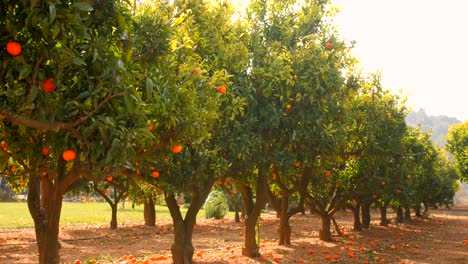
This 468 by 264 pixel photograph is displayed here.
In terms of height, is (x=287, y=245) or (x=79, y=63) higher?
(x=79, y=63)

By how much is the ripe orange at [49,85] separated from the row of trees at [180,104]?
1 centimetres

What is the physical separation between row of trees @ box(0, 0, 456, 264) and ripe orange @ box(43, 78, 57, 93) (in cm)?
1

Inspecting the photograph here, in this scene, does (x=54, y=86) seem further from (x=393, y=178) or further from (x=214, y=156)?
(x=393, y=178)

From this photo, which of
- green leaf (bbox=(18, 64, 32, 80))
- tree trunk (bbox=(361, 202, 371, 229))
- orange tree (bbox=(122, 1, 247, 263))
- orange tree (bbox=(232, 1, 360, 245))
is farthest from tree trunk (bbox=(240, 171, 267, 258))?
tree trunk (bbox=(361, 202, 371, 229))

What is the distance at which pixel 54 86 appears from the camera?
4.44 metres

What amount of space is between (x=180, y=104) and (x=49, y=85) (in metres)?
2.31

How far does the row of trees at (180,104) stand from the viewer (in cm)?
437

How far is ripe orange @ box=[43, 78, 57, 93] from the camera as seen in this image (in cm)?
440

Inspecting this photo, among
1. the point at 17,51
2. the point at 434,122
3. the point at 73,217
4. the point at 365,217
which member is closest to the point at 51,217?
the point at 17,51

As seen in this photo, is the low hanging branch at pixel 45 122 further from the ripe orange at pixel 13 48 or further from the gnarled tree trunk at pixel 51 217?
the gnarled tree trunk at pixel 51 217

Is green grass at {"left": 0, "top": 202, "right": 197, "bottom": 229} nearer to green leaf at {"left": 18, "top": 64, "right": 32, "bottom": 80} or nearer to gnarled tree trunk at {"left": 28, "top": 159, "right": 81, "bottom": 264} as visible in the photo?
gnarled tree trunk at {"left": 28, "top": 159, "right": 81, "bottom": 264}

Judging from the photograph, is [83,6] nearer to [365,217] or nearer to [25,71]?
[25,71]

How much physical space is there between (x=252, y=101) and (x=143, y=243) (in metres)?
10.4

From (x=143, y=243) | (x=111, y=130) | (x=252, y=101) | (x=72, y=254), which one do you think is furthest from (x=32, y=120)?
(x=143, y=243)
